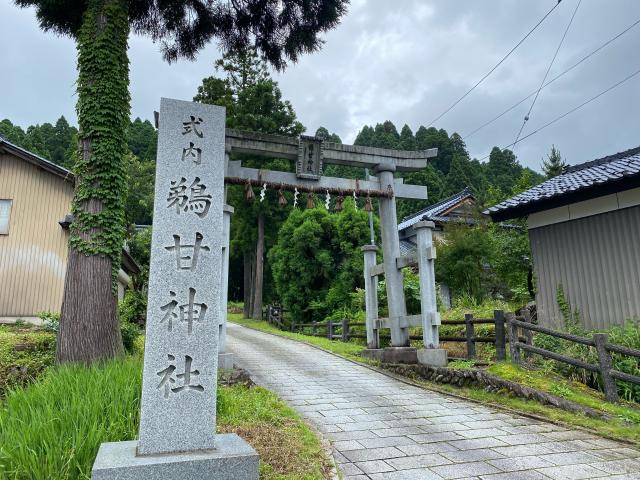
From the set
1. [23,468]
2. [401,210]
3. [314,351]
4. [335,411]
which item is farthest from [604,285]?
[401,210]

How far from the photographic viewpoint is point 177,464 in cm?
304

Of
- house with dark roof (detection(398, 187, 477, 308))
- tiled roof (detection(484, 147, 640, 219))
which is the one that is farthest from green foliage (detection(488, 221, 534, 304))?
tiled roof (detection(484, 147, 640, 219))

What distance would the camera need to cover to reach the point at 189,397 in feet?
11.5

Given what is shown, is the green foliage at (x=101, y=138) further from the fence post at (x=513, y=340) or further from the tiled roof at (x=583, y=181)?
the tiled roof at (x=583, y=181)

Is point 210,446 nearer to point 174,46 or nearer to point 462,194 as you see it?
point 174,46

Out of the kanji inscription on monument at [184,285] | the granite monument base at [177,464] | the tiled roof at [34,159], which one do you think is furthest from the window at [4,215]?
the granite monument base at [177,464]

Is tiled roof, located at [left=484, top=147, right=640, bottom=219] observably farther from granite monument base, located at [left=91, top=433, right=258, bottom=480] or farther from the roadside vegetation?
granite monument base, located at [left=91, top=433, right=258, bottom=480]

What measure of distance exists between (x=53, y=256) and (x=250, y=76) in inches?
672

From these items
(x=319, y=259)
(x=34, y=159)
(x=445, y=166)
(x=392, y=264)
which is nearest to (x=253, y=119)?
(x=319, y=259)

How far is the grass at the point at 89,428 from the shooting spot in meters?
3.12

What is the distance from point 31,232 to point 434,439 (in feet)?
43.6

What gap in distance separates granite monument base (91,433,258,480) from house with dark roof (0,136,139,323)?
1136cm

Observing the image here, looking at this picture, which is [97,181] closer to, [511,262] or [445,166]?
[511,262]

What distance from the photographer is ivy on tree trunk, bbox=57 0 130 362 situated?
21.7 feet
